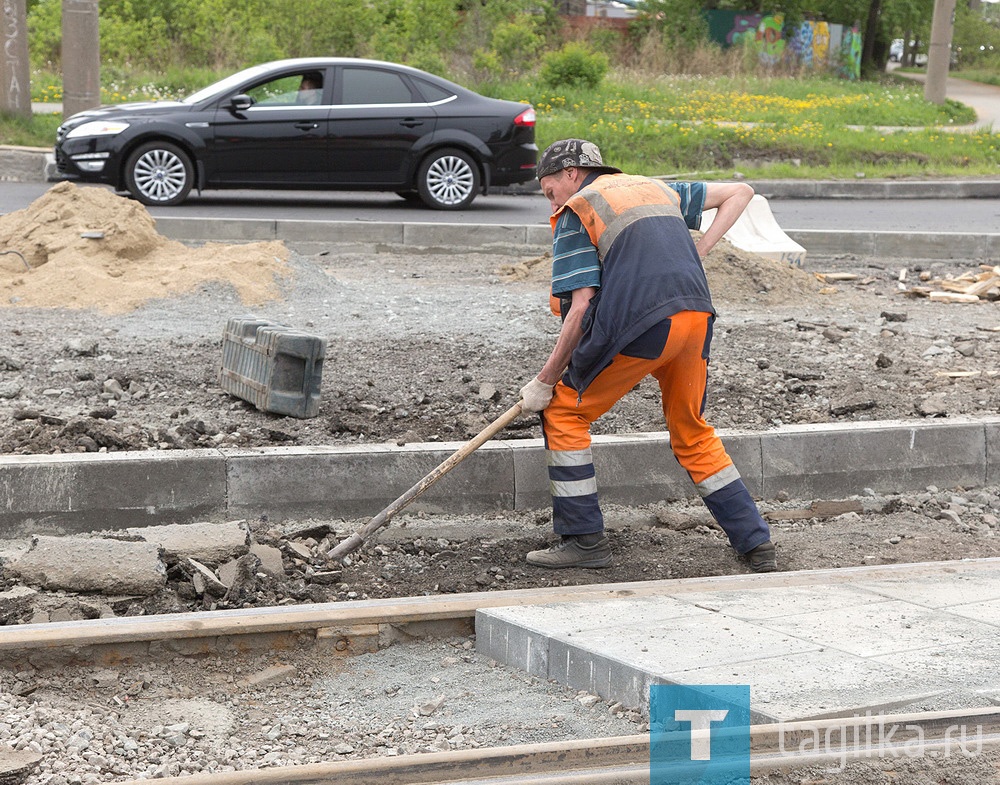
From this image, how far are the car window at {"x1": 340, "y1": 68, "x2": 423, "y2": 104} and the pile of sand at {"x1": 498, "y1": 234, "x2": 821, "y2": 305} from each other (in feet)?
16.0

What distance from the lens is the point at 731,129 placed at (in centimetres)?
1967

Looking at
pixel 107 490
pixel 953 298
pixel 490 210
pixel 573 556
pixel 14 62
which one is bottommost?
pixel 573 556

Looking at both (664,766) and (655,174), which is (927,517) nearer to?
(664,766)

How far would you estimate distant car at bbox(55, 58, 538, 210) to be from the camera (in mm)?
13555

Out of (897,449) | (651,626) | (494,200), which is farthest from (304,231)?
(651,626)

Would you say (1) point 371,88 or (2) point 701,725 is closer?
(2) point 701,725

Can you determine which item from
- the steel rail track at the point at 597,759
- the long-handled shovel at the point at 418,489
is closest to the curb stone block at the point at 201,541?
the long-handled shovel at the point at 418,489

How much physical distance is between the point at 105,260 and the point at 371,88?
19.0 feet

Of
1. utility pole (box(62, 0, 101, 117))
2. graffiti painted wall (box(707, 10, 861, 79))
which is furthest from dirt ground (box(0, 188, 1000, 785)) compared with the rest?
graffiti painted wall (box(707, 10, 861, 79))

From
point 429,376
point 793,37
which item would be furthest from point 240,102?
point 793,37

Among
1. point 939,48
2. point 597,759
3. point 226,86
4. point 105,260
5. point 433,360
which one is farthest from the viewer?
point 939,48

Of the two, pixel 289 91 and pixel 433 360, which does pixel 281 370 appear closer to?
pixel 433 360

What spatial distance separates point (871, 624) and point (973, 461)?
2.65 meters

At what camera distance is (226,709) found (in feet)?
13.0
